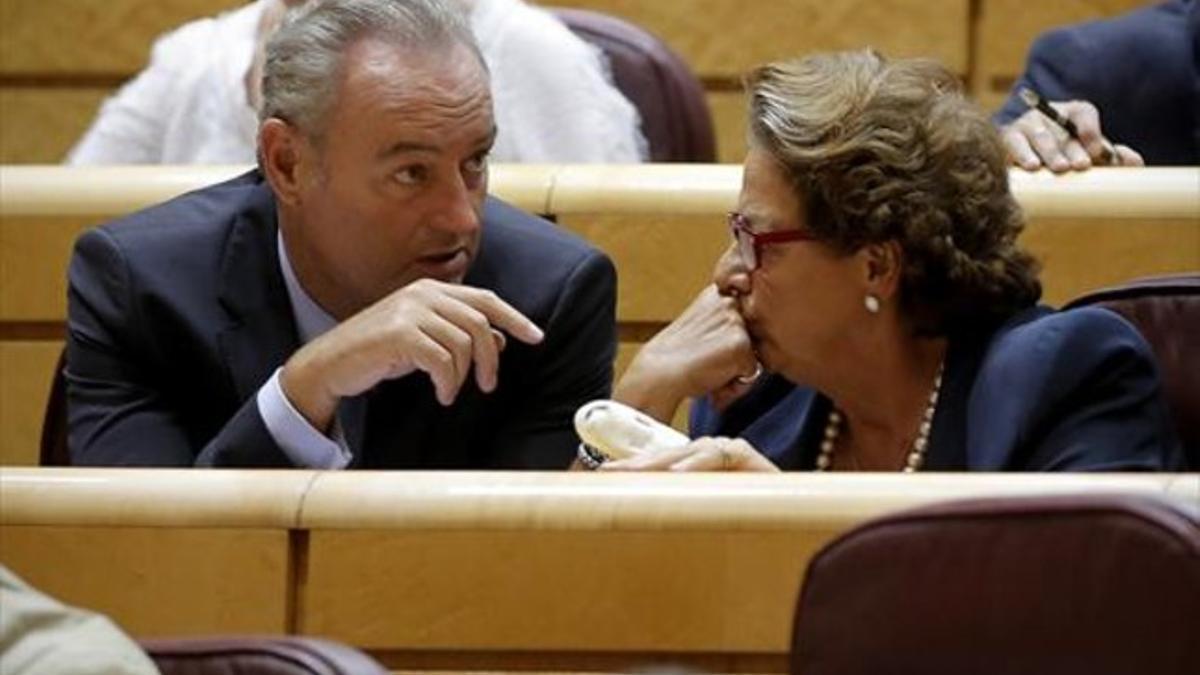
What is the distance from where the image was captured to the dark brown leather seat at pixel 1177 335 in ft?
5.40

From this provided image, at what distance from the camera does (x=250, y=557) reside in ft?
4.64

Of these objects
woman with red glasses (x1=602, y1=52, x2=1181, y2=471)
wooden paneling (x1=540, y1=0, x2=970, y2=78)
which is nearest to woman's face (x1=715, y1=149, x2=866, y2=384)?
woman with red glasses (x1=602, y1=52, x2=1181, y2=471)

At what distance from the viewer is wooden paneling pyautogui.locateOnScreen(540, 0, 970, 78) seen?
3.01m

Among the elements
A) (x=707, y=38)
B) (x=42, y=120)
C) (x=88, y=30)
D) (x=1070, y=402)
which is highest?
(x=1070, y=402)

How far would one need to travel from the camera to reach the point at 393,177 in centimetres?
185

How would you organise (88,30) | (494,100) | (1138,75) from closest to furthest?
(1138,75), (494,100), (88,30)

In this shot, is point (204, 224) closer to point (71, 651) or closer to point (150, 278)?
point (150, 278)

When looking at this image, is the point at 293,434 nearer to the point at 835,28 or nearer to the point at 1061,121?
the point at 1061,121

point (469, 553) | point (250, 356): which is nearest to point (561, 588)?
point (469, 553)

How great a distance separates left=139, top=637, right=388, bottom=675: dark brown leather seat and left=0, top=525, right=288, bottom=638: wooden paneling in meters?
0.27

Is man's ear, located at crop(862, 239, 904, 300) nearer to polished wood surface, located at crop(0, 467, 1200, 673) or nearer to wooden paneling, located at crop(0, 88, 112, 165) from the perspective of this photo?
polished wood surface, located at crop(0, 467, 1200, 673)

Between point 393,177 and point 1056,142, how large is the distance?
52 centimetres

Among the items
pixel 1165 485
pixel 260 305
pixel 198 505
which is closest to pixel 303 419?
pixel 260 305

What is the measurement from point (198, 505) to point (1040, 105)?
0.88m
